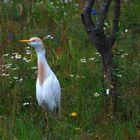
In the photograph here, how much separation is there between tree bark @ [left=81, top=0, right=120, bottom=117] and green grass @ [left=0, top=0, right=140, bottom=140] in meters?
0.09

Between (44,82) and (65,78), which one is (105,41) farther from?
(65,78)

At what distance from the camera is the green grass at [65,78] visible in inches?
227

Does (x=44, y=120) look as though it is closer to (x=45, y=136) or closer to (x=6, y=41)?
(x=45, y=136)

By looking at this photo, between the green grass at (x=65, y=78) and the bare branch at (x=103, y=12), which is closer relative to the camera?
the green grass at (x=65, y=78)

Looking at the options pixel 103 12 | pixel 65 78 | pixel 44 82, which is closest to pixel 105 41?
pixel 103 12

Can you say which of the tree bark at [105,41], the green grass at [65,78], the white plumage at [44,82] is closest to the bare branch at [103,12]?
the tree bark at [105,41]

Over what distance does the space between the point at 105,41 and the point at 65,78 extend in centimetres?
114

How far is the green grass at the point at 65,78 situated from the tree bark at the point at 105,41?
0.31 ft

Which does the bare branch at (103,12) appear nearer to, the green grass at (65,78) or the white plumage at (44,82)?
the green grass at (65,78)

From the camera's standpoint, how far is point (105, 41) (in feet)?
20.2

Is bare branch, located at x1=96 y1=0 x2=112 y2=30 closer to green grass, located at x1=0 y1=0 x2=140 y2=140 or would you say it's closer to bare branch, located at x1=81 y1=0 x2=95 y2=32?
bare branch, located at x1=81 y1=0 x2=95 y2=32

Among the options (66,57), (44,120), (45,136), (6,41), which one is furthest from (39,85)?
(6,41)

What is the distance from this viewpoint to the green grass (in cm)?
576

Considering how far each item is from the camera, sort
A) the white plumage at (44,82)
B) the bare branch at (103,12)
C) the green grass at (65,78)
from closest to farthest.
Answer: the green grass at (65,78)
the bare branch at (103,12)
the white plumage at (44,82)
